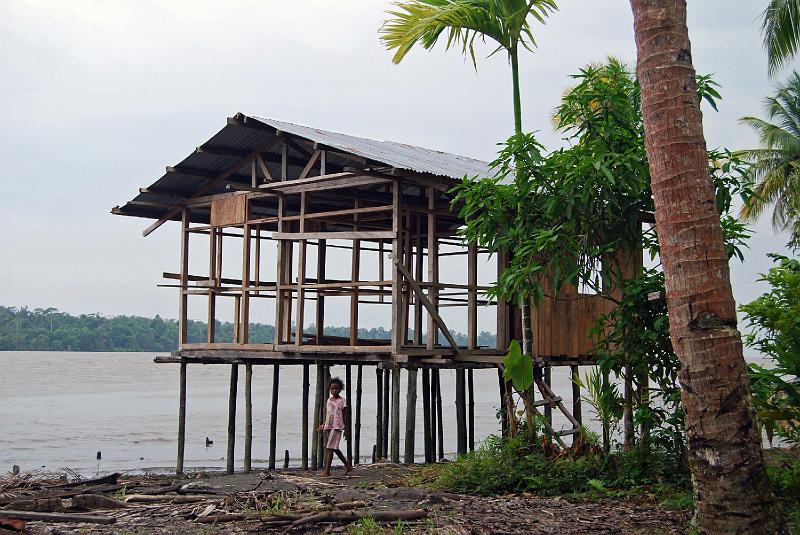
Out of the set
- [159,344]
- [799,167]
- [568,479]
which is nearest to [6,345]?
[159,344]

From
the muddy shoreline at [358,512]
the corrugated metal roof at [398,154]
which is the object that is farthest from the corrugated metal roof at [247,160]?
the muddy shoreline at [358,512]

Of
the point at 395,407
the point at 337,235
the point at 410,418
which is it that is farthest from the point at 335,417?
the point at 337,235

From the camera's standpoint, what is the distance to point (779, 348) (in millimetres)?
8125

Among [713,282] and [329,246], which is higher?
[329,246]

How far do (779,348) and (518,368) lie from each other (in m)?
3.28

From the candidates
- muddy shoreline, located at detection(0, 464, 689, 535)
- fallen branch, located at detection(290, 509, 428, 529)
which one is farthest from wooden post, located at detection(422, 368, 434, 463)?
fallen branch, located at detection(290, 509, 428, 529)

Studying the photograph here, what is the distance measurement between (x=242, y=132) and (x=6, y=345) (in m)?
61.5

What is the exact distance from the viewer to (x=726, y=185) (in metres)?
9.56

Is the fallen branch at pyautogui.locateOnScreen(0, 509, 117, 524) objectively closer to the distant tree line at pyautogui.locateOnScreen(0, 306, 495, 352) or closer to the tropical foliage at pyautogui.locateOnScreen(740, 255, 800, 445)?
the tropical foliage at pyautogui.locateOnScreen(740, 255, 800, 445)

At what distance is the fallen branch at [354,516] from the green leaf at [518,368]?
113 inches

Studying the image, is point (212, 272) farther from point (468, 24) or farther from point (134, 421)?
point (134, 421)

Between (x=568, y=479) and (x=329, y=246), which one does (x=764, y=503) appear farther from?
(x=329, y=246)

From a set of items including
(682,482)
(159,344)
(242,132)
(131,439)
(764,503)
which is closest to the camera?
(764,503)

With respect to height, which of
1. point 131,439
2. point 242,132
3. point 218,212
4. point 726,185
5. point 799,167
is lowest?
point 131,439
